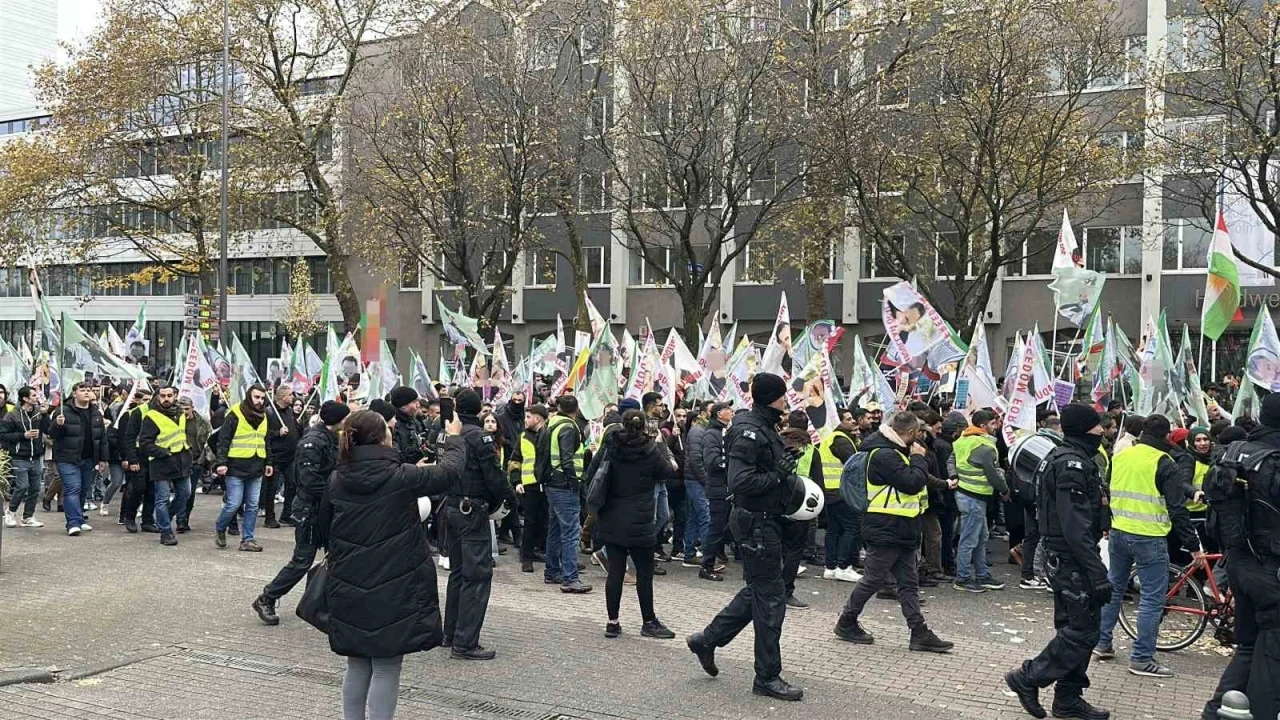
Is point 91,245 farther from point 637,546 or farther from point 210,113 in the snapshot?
point 637,546

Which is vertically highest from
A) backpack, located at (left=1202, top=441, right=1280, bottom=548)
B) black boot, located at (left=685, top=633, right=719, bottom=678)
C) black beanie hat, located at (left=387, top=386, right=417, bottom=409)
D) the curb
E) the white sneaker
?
black beanie hat, located at (left=387, top=386, right=417, bottom=409)

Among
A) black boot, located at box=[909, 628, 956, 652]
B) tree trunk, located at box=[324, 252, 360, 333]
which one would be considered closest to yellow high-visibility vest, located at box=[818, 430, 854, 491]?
black boot, located at box=[909, 628, 956, 652]

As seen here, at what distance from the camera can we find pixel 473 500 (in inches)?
313

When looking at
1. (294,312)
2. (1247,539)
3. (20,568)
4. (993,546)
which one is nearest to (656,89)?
(993,546)

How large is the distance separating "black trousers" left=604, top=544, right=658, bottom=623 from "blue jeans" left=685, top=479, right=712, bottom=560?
3.43 m

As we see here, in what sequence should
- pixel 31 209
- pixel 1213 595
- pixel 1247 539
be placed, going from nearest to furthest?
1. pixel 1247 539
2. pixel 1213 595
3. pixel 31 209

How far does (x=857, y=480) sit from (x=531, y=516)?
12.0ft

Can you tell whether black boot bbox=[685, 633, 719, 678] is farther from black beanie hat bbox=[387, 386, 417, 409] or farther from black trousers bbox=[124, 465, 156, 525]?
black trousers bbox=[124, 465, 156, 525]

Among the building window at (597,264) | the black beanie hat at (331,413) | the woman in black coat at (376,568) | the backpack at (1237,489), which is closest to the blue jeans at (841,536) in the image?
the black beanie hat at (331,413)

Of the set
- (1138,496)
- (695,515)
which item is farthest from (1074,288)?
(1138,496)

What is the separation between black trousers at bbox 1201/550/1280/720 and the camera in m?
5.53

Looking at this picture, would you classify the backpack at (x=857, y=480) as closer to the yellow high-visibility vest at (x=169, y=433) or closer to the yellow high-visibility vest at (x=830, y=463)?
the yellow high-visibility vest at (x=830, y=463)

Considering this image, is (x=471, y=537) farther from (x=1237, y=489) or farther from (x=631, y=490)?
(x=1237, y=489)

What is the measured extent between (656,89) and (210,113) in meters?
14.4
